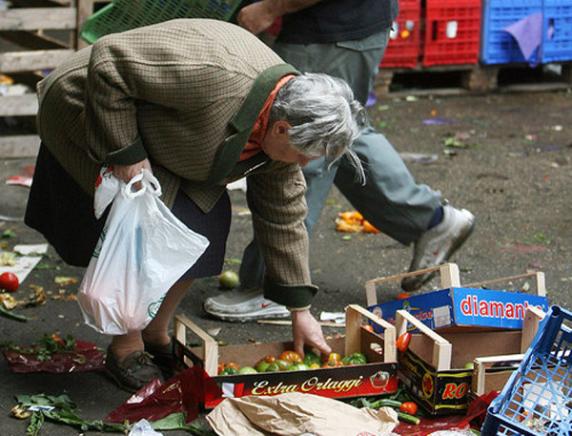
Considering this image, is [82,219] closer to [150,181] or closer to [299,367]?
[150,181]

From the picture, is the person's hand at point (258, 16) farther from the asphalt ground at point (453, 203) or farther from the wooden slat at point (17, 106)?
the wooden slat at point (17, 106)

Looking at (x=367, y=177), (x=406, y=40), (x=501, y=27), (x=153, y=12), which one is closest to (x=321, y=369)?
(x=367, y=177)

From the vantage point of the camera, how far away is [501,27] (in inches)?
338

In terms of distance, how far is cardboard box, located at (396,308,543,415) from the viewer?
345 centimetres

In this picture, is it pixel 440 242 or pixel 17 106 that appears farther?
pixel 17 106

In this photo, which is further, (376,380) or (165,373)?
(165,373)

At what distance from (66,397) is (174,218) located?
2.55 feet

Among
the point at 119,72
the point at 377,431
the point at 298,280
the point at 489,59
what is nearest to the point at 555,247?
the point at 298,280

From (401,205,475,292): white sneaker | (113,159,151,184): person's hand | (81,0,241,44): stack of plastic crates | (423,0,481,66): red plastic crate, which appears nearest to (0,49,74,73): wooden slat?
(81,0,241,44): stack of plastic crates

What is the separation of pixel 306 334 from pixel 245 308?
0.73 m

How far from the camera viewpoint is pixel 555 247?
5.45 m

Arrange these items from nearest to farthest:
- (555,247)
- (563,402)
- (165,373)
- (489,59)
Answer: (563,402), (165,373), (555,247), (489,59)

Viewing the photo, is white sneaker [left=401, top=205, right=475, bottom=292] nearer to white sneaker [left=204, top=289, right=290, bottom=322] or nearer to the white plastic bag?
white sneaker [left=204, top=289, right=290, bottom=322]

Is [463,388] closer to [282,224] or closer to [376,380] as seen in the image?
[376,380]
